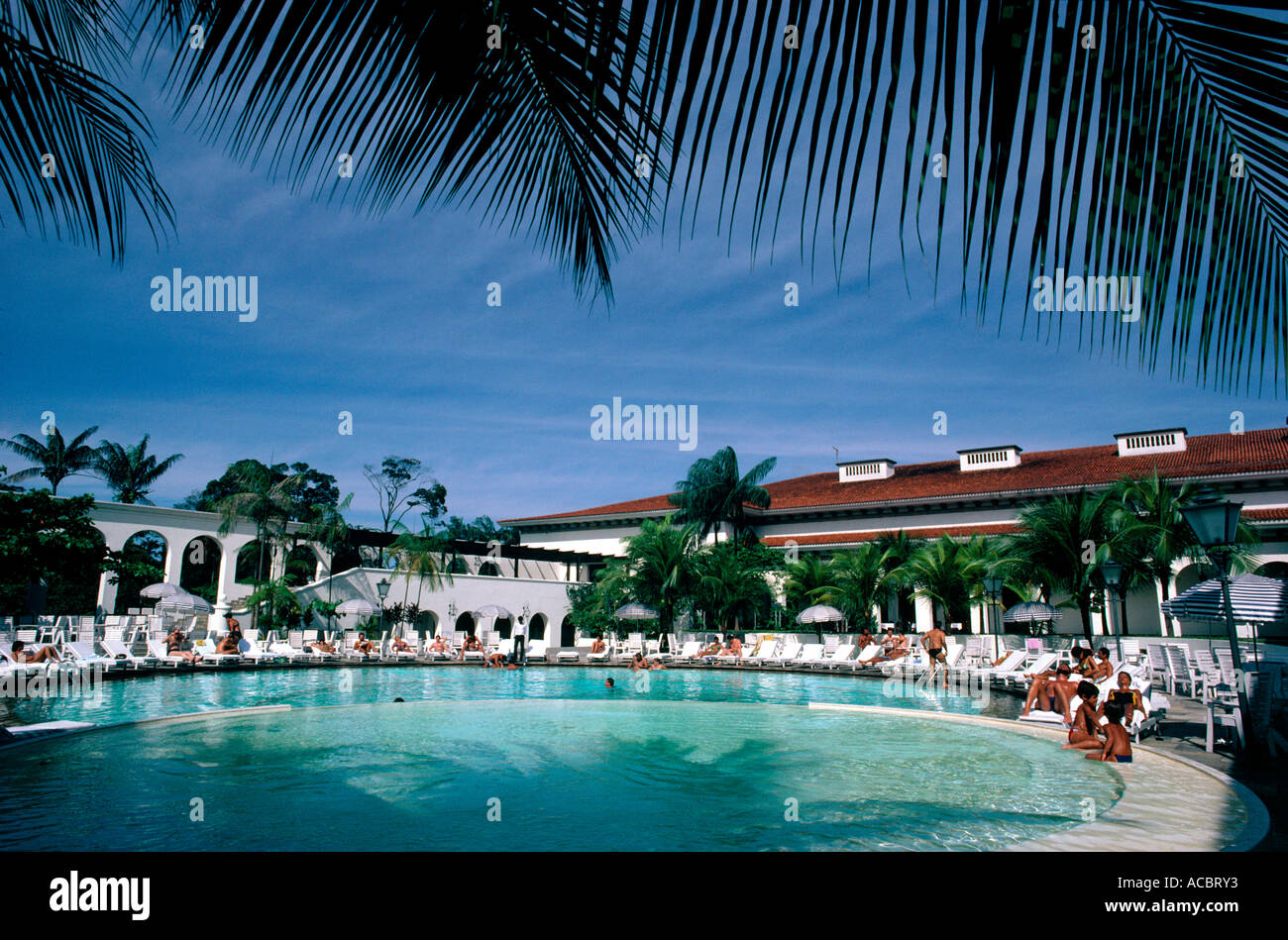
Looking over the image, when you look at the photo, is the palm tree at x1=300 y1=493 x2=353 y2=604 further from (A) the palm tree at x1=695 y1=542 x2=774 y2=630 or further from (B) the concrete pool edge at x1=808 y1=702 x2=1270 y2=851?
(B) the concrete pool edge at x1=808 y1=702 x2=1270 y2=851

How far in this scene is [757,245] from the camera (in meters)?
1.33

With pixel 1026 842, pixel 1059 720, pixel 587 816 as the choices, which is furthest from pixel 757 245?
pixel 1059 720

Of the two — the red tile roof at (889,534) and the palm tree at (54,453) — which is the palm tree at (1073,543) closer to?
the red tile roof at (889,534)

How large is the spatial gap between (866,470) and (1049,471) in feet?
29.4

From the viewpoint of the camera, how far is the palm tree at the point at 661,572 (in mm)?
32625

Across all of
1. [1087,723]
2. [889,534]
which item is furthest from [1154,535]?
[1087,723]

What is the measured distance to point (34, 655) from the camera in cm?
1708

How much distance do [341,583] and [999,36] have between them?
114 feet

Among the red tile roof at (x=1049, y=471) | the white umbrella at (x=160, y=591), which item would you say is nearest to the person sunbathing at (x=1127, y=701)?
the red tile roof at (x=1049, y=471)

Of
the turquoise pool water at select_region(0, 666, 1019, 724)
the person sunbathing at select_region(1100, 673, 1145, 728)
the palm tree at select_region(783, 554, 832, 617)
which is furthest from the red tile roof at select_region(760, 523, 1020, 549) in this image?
the person sunbathing at select_region(1100, 673, 1145, 728)

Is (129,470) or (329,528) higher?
(129,470)

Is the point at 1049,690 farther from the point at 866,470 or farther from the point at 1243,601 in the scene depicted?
the point at 866,470

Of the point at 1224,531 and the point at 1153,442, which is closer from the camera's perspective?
the point at 1224,531
